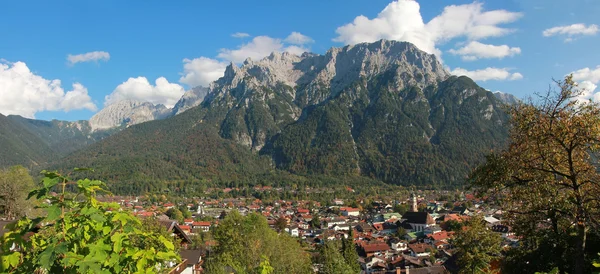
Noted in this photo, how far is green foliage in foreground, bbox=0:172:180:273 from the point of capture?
287cm

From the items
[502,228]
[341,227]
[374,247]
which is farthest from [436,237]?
[502,228]

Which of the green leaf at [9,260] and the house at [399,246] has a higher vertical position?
the green leaf at [9,260]

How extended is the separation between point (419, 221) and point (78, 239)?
275 feet

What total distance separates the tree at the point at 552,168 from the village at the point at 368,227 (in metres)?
0.76

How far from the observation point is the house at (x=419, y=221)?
257 ft

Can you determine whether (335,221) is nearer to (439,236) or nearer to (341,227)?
(341,227)

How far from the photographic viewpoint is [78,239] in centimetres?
309

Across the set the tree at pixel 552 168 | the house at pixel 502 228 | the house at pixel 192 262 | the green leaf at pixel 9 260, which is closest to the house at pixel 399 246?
the house at pixel 502 228

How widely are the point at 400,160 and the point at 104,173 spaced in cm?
12726

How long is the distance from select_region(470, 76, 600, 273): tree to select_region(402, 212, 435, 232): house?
239 feet

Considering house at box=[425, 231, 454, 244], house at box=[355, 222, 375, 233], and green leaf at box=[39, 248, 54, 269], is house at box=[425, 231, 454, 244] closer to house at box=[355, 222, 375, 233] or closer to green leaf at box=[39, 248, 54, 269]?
house at box=[355, 222, 375, 233]

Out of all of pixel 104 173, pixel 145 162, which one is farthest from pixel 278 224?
pixel 145 162

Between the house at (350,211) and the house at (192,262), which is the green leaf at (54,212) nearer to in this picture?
the house at (192,262)

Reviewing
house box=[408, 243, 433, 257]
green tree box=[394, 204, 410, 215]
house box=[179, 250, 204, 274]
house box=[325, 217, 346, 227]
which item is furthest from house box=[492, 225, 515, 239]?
green tree box=[394, 204, 410, 215]
